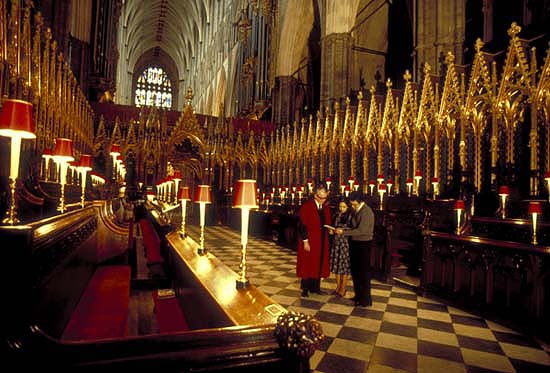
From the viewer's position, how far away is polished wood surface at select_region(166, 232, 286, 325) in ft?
4.72

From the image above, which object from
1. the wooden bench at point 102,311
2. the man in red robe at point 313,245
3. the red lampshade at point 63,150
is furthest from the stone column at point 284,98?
the wooden bench at point 102,311

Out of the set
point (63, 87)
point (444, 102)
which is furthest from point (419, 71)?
point (63, 87)

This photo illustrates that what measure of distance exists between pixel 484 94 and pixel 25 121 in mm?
8437

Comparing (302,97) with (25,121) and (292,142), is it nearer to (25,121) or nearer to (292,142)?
(292,142)

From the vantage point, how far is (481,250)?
4.51m

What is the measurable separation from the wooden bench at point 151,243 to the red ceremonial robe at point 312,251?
75.3 inches

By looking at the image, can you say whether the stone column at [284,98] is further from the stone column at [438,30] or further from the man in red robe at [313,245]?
the man in red robe at [313,245]

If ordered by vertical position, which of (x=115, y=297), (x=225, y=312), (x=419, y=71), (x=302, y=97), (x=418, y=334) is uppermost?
(x=302, y=97)

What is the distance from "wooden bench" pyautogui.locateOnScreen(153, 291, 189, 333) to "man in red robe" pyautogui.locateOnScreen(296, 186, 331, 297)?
249 cm

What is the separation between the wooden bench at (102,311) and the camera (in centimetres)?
199

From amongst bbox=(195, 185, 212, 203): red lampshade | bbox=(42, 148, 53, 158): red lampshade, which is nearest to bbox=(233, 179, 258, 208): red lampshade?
bbox=(195, 185, 212, 203): red lampshade

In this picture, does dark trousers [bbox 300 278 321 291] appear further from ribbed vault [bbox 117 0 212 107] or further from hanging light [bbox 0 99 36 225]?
ribbed vault [bbox 117 0 212 107]

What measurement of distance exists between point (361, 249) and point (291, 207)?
5.76 m

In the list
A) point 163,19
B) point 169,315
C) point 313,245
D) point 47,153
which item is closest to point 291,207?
point 313,245
